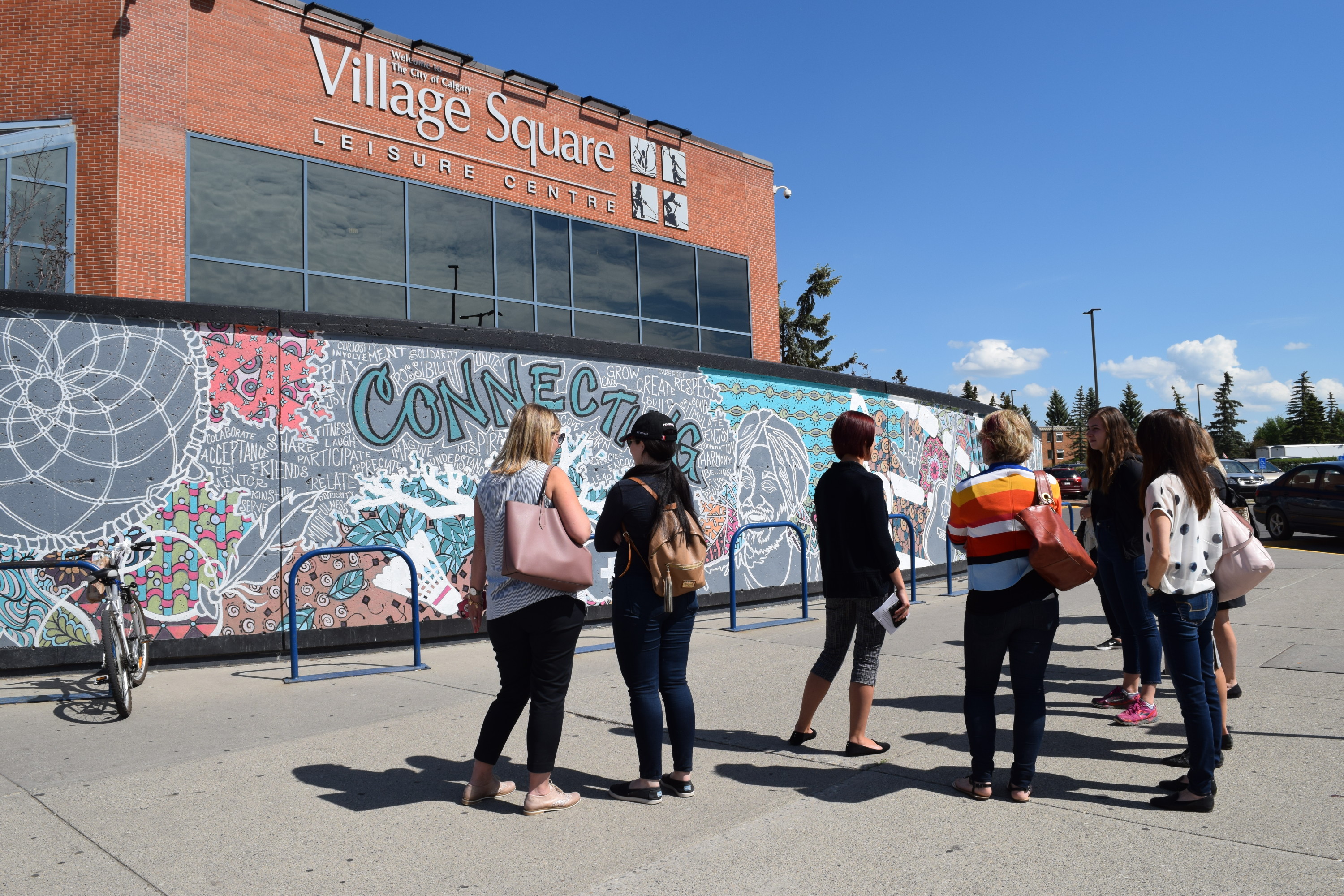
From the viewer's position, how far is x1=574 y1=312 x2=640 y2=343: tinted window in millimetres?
19625

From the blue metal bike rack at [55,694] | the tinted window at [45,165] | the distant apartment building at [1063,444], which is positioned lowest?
the blue metal bike rack at [55,694]

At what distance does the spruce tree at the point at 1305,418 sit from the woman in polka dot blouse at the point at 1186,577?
135 m

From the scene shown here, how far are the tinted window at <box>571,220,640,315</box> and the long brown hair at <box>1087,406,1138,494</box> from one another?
593 inches

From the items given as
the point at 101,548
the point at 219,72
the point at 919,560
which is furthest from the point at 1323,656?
the point at 219,72

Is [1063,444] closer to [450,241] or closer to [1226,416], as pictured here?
[1226,416]

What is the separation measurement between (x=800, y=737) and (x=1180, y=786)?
1.78m

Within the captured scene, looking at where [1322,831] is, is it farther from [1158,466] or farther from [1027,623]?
[1158,466]

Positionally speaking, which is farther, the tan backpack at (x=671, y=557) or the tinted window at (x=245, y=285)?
the tinted window at (x=245, y=285)

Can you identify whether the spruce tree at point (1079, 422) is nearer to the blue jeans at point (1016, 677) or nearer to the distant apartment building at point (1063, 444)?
the distant apartment building at point (1063, 444)

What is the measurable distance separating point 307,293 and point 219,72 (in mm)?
4038

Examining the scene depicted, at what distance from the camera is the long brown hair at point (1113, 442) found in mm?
5586

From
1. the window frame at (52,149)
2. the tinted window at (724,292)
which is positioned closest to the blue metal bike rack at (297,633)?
the window frame at (52,149)

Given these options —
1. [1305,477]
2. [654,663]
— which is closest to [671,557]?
[654,663]

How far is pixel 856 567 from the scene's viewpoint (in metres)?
4.54
